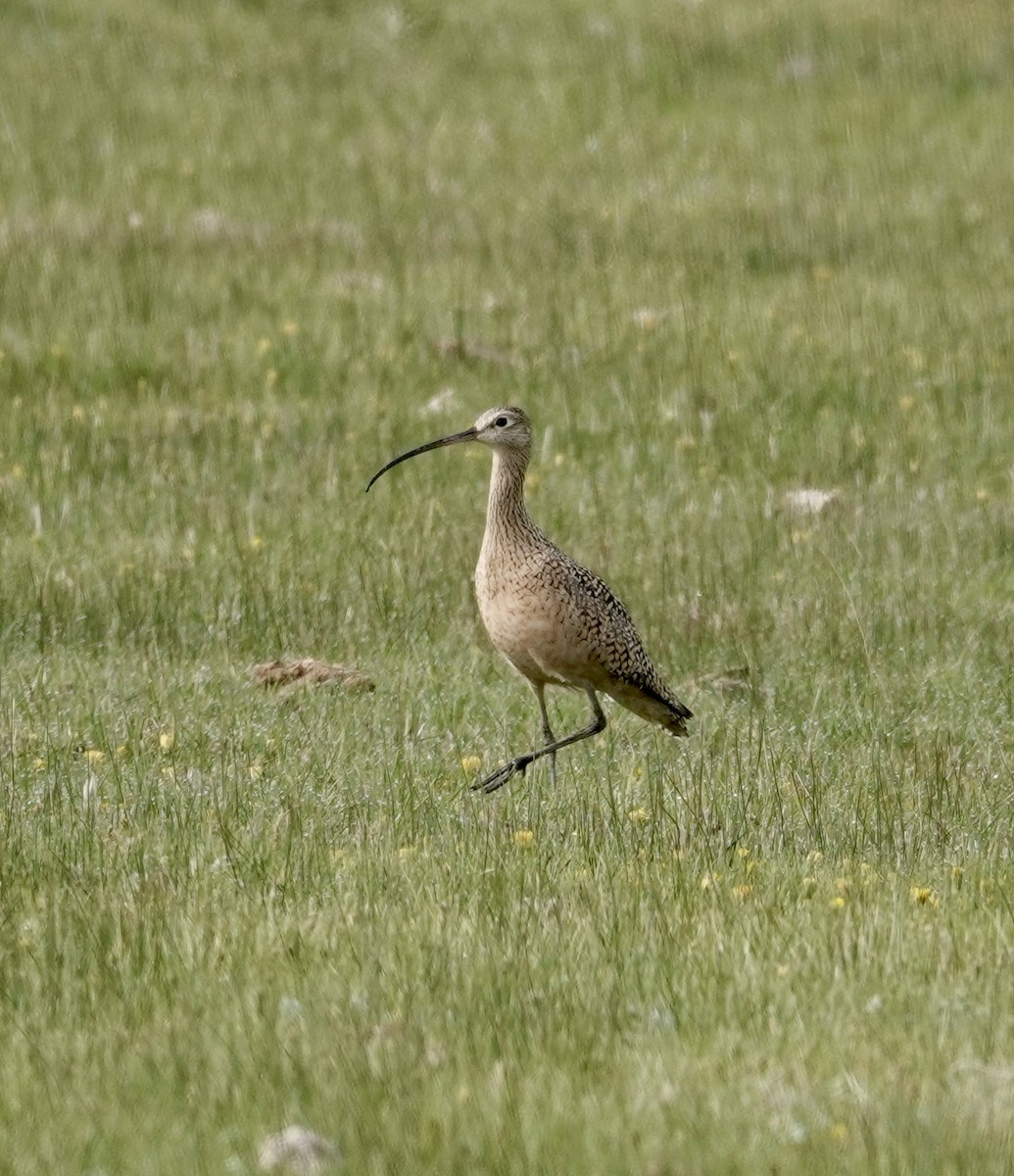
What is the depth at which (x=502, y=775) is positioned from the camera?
25.8 feet

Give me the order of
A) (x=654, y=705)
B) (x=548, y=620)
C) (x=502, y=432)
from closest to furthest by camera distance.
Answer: (x=548, y=620) < (x=654, y=705) < (x=502, y=432)

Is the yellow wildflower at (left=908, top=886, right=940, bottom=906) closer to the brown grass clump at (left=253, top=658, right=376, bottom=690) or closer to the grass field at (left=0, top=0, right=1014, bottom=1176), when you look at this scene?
the grass field at (left=0, top=0, right=1014, bottom=1176)

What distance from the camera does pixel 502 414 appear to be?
29.1 feet

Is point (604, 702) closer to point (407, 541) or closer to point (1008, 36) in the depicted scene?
point (407, 541)

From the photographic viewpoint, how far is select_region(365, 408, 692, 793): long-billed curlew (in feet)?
26.8

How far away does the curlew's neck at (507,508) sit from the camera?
8547mm

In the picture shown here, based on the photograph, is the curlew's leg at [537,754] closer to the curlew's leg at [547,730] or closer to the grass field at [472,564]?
the curlew's leg at [547,730]

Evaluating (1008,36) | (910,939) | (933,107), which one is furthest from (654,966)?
(1008,36)

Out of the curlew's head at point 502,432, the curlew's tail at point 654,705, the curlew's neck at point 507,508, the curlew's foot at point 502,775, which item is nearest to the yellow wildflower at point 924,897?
the curlew's foot at point 502,775

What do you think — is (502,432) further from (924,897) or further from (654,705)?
(924,897)

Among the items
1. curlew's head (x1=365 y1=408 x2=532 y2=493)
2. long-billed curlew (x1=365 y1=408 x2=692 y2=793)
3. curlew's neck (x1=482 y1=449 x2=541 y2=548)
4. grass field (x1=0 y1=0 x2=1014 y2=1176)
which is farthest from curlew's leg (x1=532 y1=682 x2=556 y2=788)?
curlew's head (x1=365 y1=408 x2=532 y2=493)

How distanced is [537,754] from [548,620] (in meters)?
Result: 0.52

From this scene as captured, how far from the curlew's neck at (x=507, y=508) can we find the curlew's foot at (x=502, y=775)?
3.06 feet

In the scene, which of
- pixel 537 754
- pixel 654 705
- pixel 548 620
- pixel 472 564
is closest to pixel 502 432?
pixel 548 620
